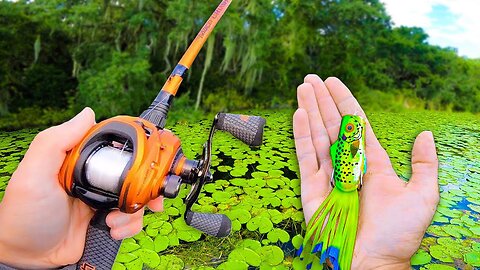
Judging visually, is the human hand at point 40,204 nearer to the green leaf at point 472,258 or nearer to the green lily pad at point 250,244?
the green lily pad at point 250,244

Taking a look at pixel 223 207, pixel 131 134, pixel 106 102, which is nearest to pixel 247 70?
pixel 106 102

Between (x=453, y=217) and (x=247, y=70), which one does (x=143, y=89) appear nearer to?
(x=247, y=70)

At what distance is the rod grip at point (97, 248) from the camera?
1.04m

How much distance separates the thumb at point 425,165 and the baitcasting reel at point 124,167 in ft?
2.09

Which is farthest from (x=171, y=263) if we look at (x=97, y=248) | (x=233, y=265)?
(x=97, y=248)

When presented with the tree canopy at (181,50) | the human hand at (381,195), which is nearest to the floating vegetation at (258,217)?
the human hand at (381,195)

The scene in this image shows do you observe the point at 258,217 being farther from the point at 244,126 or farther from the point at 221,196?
the point at 244,126

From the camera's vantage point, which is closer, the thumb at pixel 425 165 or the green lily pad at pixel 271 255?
the thumb at pixel 425 165

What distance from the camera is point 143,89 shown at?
18.1 feet

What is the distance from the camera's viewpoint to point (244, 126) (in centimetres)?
107

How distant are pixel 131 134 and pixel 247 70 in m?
5.76

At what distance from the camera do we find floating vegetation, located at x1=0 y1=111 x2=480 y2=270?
2.06 m

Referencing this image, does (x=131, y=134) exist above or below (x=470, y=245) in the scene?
above

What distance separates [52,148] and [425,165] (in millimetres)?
967
